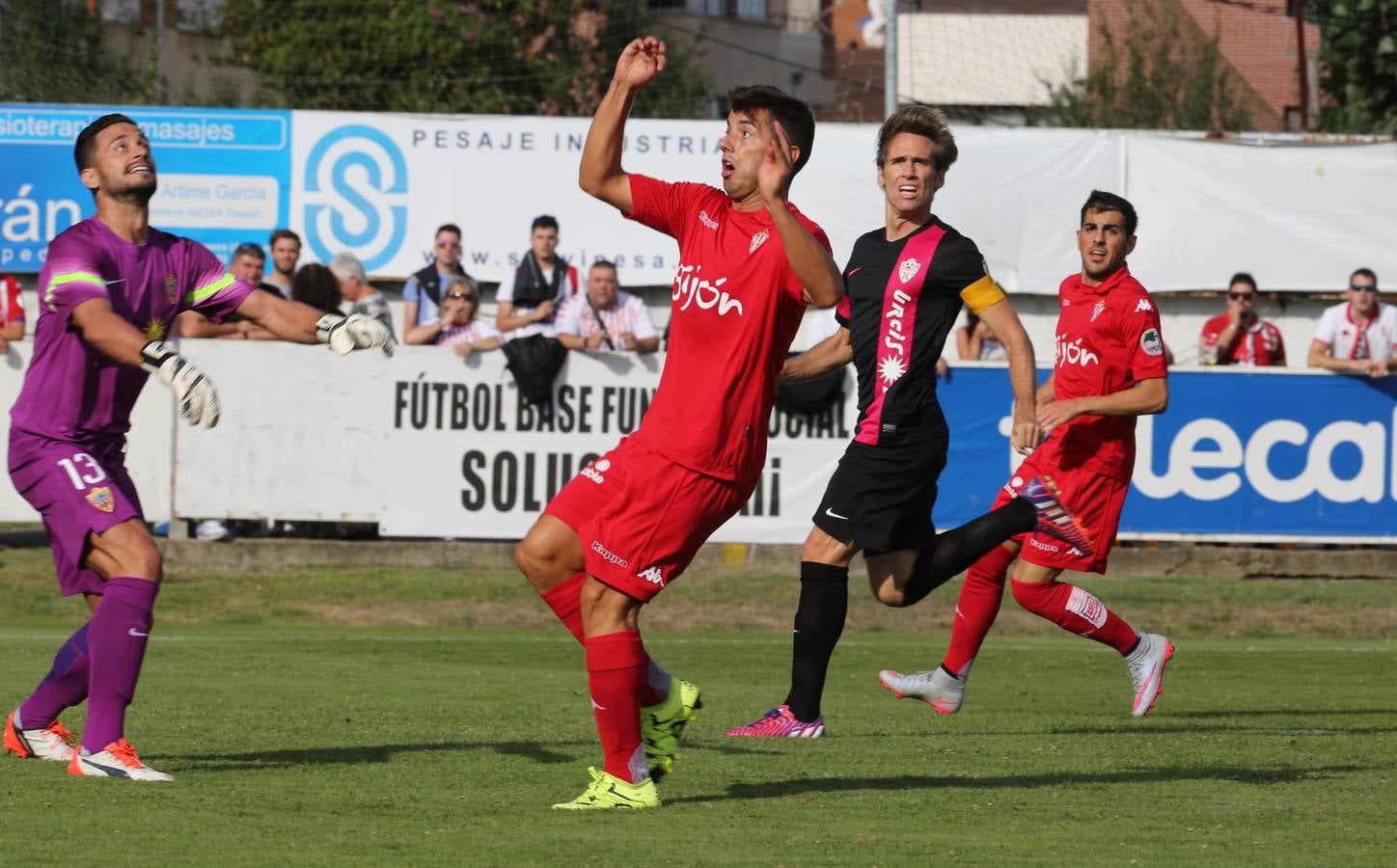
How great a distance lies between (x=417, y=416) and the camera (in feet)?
49.1

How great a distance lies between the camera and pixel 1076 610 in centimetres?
876

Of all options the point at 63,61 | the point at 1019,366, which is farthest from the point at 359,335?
the point at 63,61

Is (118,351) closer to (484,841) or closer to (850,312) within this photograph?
(484,841)

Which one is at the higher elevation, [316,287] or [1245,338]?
[316,287]

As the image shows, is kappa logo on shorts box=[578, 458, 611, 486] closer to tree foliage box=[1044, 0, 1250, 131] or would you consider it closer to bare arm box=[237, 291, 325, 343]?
bare arm box=[237, 291, 325, 343]

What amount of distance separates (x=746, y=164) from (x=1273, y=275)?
13.1 metres

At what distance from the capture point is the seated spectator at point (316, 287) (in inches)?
595

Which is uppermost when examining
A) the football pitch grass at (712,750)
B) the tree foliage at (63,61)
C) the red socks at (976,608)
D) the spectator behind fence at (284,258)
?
the tree foliage at (63,61)

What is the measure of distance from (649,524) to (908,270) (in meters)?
1.92

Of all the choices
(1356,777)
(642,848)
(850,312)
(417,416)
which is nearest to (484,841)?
(642,848)

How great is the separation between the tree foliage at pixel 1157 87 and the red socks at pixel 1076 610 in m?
18.1

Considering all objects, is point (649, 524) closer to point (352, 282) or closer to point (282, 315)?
point (282, 315)

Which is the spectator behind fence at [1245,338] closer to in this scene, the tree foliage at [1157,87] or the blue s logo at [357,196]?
the blue s logo at [357,196]

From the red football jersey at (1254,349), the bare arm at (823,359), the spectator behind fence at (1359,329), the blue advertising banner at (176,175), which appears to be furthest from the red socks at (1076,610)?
the blue advertising banner at (176,175)
